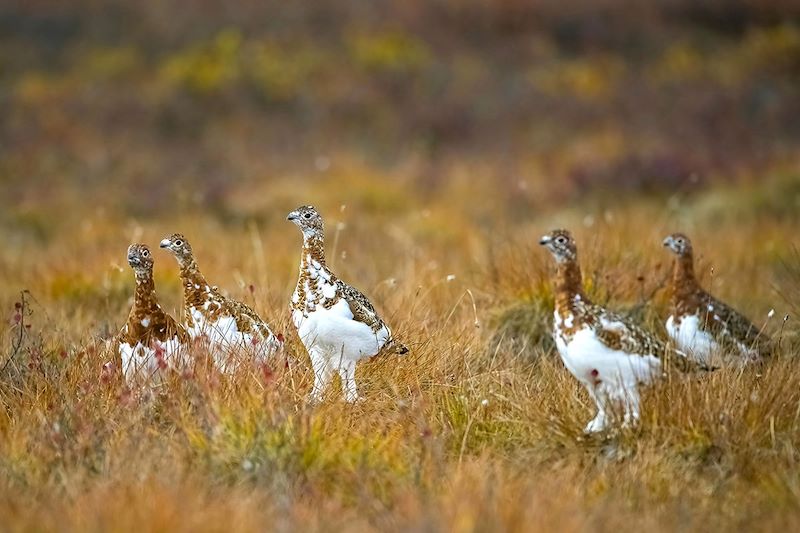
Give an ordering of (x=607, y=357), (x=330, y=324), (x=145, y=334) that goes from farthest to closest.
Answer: (x=145, y=334) → (x=330, y=324) → (x=607, y=357)

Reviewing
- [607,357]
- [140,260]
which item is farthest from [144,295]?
[607,357]

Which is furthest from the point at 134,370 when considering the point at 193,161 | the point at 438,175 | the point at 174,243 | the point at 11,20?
the point at 11,20

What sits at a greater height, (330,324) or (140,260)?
(140,260)

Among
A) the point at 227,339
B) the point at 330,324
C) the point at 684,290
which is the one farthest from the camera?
the point at 684,290

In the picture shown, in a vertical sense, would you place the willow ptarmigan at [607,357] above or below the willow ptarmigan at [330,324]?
below

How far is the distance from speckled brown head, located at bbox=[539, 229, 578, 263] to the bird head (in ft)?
6.27

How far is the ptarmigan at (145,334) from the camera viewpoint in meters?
5.28

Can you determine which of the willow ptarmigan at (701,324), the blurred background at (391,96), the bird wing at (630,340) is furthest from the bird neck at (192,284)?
the blurred background at (391,96)

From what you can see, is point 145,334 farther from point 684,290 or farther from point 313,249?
point 684,290

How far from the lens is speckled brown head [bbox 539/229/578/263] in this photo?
5.40 metres

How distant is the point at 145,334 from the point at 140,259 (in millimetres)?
361

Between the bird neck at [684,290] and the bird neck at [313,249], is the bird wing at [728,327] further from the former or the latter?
the bird neck at [313,249]

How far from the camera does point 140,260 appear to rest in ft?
17.7

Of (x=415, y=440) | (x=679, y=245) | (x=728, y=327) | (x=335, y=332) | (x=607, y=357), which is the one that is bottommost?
(x=415, y=440)
